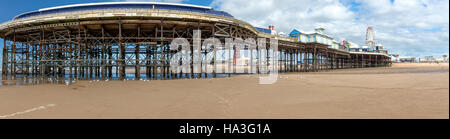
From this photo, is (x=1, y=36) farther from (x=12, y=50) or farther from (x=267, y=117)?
(x=267, y=117)

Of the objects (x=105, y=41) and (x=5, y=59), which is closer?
(x=105, y=41)

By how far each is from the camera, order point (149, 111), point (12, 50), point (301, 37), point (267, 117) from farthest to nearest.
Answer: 1. point (301, 37)
2. point (12, 50)
3. point (149, 111)
4. point (267, 117)

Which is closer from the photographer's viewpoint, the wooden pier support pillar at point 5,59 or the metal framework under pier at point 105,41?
the metal framework under pier at point 105,41

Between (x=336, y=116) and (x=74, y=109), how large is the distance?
760 centimetres

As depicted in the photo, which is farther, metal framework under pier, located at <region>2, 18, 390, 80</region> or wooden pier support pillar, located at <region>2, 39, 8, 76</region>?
wooden pier support pillar, located at <region>2, 39, 8, 76</region>

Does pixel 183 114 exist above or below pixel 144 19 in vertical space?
below

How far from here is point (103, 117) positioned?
5.25 metres

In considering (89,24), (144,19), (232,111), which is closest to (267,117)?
(232,111)

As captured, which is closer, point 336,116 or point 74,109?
point 336,116

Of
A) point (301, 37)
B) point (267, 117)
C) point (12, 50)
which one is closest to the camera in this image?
point (267, 117)

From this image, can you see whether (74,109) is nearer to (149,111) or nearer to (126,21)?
(149,111)

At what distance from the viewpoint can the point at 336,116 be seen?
16.6 feet
